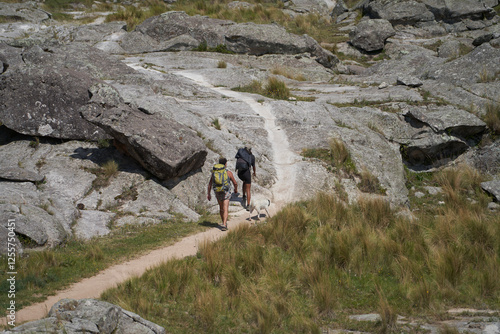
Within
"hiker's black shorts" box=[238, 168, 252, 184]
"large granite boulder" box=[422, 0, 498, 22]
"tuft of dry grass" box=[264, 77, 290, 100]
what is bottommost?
"hiker's black shorts" box=[238, 168, 252, 184]

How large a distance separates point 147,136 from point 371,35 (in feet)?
76.1

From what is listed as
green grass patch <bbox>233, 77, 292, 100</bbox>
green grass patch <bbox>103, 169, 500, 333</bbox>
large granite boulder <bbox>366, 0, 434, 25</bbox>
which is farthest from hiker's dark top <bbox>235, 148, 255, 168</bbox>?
large granite boulder <bbox>366, 0, 434, 25</bbox>

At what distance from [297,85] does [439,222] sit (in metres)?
14.3

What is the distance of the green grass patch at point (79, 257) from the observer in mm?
6984

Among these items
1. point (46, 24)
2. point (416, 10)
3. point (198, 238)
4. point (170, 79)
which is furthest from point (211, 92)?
point (416, 10)

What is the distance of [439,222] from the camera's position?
9539 mm

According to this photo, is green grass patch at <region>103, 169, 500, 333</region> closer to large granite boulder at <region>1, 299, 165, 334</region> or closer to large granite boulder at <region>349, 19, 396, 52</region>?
large granite boulder at <region>1, 299, 165, 334</region>

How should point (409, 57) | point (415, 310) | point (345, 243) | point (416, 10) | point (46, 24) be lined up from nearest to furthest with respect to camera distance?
point (415, 310)
point (345, 243)
point (409, 57)
point (46, 24)
point (416, 10)

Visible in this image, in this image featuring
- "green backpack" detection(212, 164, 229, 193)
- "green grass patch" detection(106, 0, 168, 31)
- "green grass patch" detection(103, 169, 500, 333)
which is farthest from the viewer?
"green grass patch" detection(106, 0, 168, 31)

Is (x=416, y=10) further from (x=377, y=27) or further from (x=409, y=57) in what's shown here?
(x=409, y=57)

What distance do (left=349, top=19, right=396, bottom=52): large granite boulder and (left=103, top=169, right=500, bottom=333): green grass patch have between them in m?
22.7

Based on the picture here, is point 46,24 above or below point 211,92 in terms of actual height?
above

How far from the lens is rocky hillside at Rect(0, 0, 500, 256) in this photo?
11.9m

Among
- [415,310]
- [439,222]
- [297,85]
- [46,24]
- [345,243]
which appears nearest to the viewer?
[415,310]
